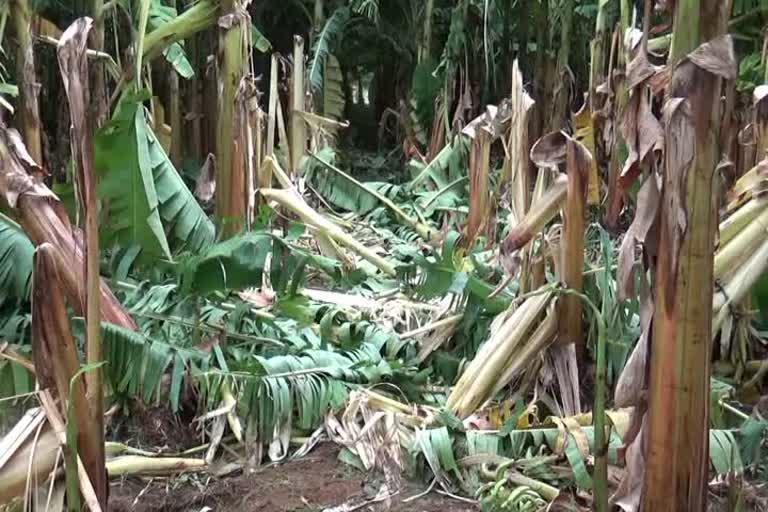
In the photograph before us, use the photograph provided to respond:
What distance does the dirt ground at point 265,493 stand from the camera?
85.3 inches

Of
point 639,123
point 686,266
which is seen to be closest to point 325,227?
point 639,123

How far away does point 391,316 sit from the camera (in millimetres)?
3355

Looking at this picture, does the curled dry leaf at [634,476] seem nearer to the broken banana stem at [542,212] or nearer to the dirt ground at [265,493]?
the dirt ground at [265,493]

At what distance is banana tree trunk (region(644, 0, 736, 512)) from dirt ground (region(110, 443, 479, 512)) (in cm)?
67

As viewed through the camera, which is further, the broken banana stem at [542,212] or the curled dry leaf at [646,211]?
the broken banana stem at [542,212]

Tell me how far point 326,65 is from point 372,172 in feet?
3.88

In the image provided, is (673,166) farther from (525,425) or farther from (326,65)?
(326,65)

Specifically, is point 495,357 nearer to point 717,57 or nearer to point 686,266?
point 686,266

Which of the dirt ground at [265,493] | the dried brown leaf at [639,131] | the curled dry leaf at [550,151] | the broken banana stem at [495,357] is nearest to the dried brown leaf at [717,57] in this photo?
the dried brown leaf at [639,131]

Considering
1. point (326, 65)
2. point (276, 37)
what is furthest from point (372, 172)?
point (276, 37)

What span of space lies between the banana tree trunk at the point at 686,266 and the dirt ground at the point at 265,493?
0.67 meters

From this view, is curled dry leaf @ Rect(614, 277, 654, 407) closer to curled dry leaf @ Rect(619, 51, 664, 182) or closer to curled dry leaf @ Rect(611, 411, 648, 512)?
curled dry leaf @ Rect(611, 411, 648, 512)

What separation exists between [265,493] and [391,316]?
48.8 inches

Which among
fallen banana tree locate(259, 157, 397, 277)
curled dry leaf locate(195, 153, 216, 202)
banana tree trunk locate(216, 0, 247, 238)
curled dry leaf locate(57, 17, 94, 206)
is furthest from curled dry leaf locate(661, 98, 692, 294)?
curled dry leaf locate(195, 153, 216, 202)
